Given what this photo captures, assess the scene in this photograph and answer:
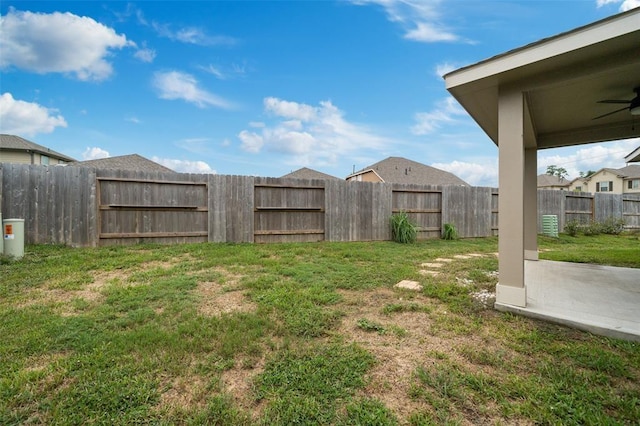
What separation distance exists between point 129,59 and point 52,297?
316 inches

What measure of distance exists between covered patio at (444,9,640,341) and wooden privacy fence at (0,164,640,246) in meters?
4.32

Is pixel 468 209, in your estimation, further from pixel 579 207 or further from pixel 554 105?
pixel 579 207

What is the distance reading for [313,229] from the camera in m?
7.53

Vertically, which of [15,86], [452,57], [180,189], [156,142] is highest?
[452,57]

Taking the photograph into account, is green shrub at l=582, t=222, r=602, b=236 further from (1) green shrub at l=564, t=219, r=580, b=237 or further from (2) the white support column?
(2) the white support column

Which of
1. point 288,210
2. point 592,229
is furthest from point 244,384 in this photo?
point 592,229

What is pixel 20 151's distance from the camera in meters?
16.8

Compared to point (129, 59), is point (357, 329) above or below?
below

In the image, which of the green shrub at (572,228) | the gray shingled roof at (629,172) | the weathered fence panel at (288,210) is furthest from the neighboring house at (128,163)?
the gray shingled roof at (629,172)

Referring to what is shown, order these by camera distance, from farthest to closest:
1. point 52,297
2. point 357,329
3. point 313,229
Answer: point 313,229 < point 52,297 < point 357,329

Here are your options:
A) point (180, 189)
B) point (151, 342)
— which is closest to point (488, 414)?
point (151, 342)

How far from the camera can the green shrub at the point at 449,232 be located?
852 cm

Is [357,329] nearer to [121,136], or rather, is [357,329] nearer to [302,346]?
[302,346]

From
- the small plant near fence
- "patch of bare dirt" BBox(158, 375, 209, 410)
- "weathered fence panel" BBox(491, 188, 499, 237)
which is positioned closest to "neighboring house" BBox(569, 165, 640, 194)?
the small plant near fence
